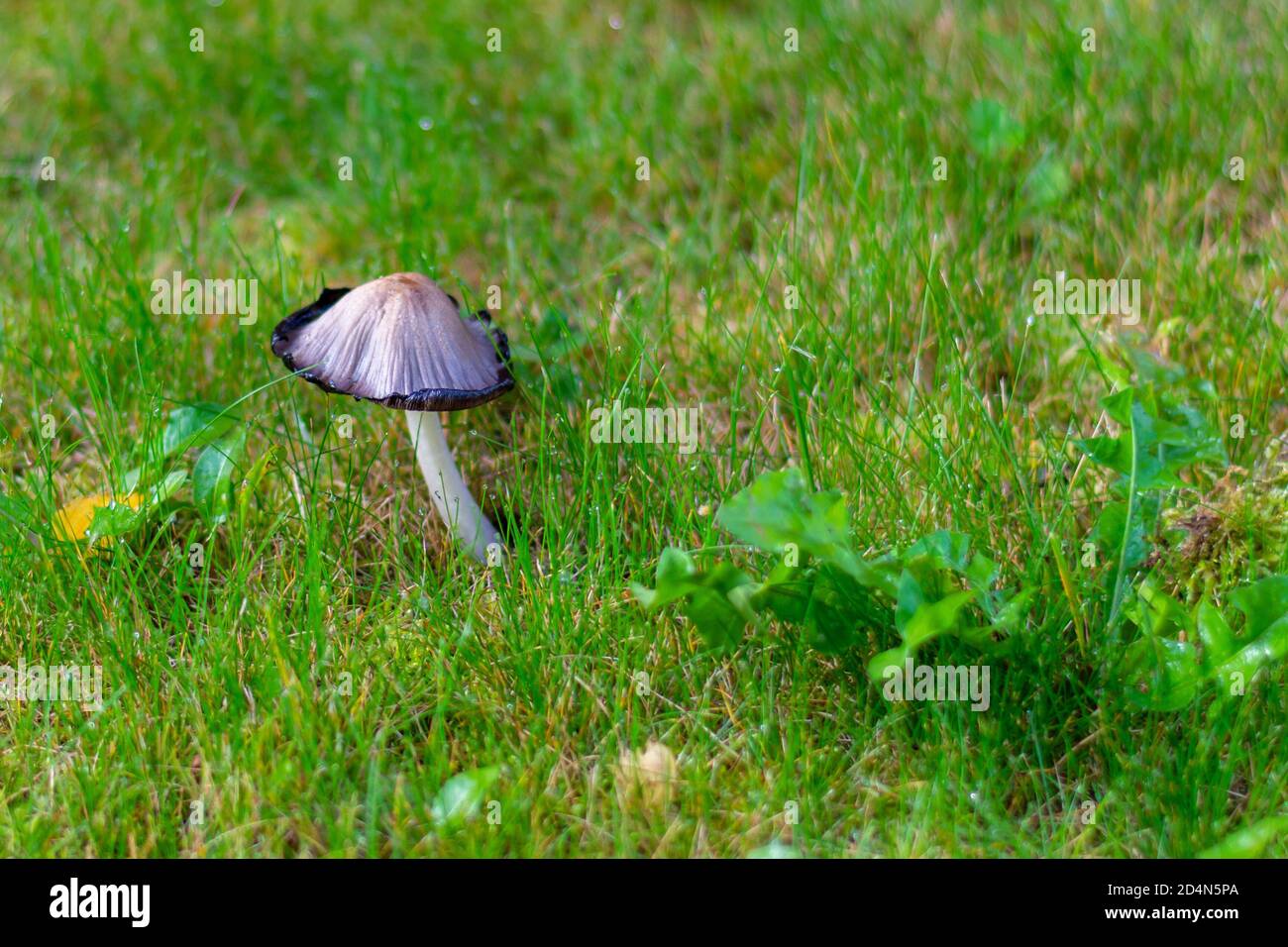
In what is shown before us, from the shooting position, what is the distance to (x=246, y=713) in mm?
2760

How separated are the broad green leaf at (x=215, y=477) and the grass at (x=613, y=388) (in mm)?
82

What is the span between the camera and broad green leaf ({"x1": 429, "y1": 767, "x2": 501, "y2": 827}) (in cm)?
252

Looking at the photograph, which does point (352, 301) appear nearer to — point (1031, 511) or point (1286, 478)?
point (1031, 511)

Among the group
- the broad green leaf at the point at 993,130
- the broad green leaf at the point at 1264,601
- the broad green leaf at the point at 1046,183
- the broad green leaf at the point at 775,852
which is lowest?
the broad green leaf at the point at 775,852

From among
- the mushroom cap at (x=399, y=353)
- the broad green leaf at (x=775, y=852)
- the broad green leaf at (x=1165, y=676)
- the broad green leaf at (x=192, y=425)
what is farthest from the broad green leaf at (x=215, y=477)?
the broad green leaf at (x=1165, y=676)

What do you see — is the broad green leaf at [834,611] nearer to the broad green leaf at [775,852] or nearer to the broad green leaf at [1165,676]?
the broad green leaf at [775,852]

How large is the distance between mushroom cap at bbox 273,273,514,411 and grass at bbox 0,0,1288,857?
286 millimetres

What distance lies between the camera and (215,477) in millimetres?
3293

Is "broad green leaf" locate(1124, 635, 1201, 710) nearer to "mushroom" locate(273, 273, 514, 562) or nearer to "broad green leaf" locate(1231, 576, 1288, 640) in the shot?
"broad green leaf" locate(1231, 576, 1288, 640)

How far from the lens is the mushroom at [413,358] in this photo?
9.85 feet

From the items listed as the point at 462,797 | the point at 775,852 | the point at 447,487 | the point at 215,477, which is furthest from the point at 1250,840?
the point at 215,477

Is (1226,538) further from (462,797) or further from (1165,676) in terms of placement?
(462,797)
